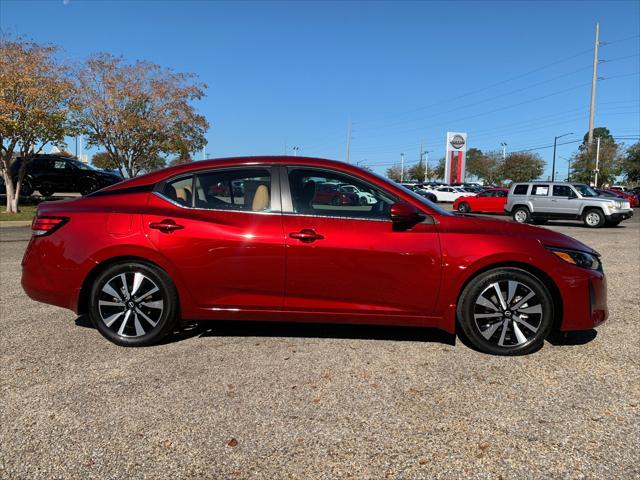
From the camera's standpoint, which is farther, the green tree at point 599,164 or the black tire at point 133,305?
the green tree at point 599,164

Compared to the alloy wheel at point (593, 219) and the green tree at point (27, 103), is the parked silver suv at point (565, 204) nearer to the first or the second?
the alloy wheel at point (593, 219)

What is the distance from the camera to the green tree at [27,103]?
15508 mm

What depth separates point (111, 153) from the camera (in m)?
25.1

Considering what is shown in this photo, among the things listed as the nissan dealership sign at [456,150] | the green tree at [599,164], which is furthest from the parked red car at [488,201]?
the nissan dealership sign at [456,150]

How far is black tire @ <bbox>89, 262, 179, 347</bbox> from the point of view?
387cm

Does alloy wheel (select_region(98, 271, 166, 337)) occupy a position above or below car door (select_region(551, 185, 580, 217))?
below

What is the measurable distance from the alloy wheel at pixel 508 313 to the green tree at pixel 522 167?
8347 cm

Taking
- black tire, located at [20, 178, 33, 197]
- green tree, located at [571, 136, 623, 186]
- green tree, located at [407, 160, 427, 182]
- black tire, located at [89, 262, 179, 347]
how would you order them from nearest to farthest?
black tire, located at [89, 262, 179, 347]
black tire, located at [20, 178, 33, 197]
green tree, located at [571, 136, 623, 186]
green tree, located at [407, 160, 427, 182]

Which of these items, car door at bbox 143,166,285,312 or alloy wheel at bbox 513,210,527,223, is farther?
alloy wheel at bbox 513,210,527,223

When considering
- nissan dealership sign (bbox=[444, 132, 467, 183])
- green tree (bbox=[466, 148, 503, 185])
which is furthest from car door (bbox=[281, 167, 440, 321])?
green tree (bbox=[466, 148, 503, 185])

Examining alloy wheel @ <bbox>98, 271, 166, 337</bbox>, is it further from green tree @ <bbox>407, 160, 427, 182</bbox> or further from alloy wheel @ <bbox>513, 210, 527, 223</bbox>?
green tree @ <bbox>407, 160, 427, 182</bbox>

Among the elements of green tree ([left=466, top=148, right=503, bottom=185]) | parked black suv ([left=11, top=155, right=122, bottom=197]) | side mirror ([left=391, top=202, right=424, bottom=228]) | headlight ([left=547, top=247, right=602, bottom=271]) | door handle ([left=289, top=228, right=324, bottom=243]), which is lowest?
headlight ([left=547, top=247, right=602, bottom=271])

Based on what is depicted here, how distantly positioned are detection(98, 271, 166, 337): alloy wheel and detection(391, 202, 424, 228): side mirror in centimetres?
195

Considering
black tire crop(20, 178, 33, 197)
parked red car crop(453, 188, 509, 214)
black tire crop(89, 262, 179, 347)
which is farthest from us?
parked red car crop(453, 188, 509, 214)
